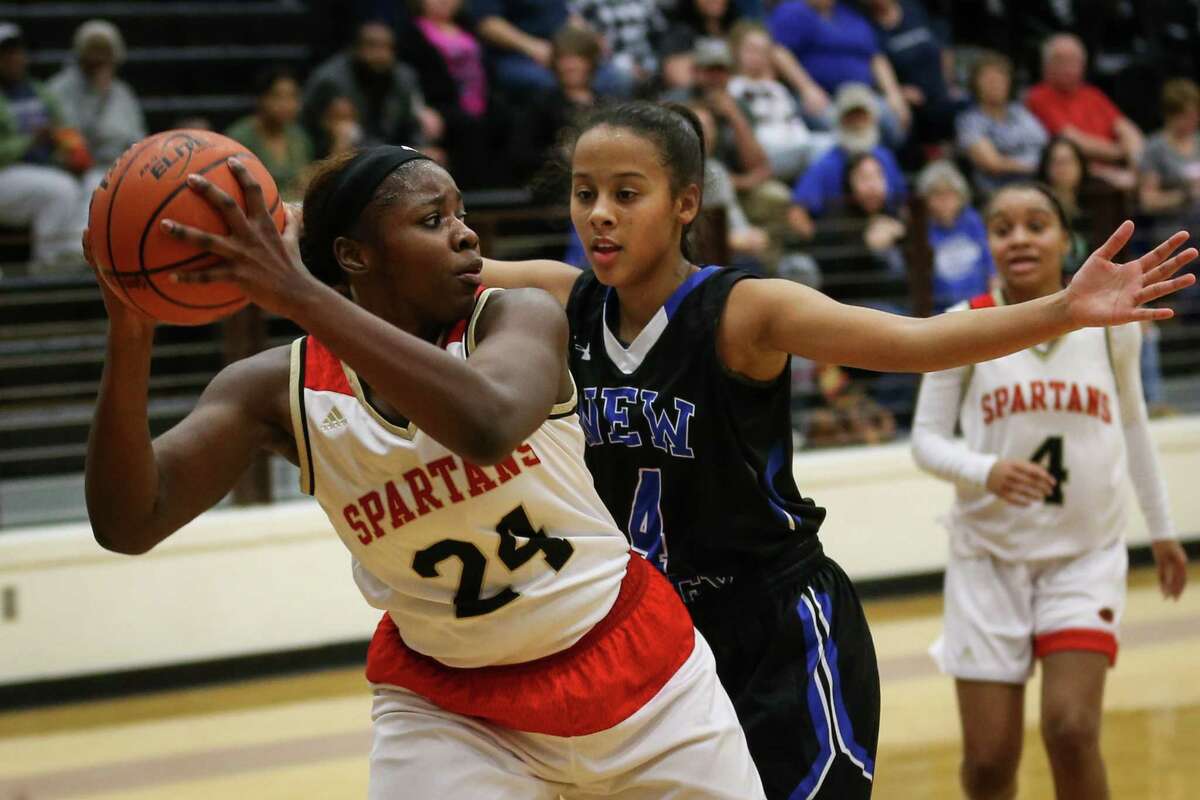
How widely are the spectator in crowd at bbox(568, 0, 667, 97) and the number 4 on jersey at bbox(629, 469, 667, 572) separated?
6.74 meters

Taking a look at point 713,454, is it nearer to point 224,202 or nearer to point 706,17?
point 224,202

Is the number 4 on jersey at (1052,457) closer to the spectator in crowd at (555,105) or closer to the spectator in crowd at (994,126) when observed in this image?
the spectator in crowd at (555,105)

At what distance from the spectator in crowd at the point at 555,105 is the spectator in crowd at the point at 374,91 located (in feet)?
1.58

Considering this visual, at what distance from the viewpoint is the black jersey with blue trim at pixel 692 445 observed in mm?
3057

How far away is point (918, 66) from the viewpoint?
34.4 ft

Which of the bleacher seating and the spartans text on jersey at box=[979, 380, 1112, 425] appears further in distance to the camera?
the bleacher seating

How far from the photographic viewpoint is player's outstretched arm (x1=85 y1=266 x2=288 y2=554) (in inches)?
94.0

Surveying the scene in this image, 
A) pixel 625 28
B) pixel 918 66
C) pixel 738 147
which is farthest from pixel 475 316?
pixel 918 66

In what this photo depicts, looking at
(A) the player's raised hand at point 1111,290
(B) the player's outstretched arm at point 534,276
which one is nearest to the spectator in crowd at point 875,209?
(B) the player's outstretched arm at point 534,276

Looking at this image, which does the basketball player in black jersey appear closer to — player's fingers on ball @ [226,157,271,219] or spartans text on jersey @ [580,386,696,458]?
spartans text on jersey @ [580,386,696,458]

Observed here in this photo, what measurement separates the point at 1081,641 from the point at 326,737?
123 inches

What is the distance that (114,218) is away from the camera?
7.40 ft

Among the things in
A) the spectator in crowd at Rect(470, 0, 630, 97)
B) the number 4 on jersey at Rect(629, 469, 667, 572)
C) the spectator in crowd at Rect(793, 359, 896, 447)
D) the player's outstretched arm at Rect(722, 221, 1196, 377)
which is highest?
the spectator in crowd at Rect(470, 0, 630, 97)

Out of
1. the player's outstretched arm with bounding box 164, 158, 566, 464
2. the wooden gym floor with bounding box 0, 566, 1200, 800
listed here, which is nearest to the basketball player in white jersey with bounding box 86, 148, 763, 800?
the player's outstretched arm with bounding box 164, 158, 566, 464
